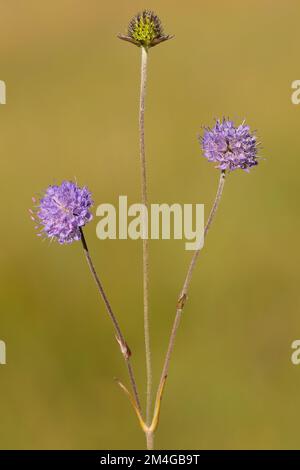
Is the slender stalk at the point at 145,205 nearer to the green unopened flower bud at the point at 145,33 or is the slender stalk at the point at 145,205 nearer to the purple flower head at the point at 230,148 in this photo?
the green unopened flower bud at the point at 145,33

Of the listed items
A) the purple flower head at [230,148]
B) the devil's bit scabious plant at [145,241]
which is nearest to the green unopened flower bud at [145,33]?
the devil's bit scabious plant at [145,241]

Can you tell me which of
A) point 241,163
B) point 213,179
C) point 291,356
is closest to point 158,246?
point 213,179

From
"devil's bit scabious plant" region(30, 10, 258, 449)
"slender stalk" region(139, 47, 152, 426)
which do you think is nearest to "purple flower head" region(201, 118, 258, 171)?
"devil's bit scabious plant" region(30, 10, 258, 449)

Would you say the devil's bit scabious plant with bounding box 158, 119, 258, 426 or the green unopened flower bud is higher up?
the green unopened flower bud

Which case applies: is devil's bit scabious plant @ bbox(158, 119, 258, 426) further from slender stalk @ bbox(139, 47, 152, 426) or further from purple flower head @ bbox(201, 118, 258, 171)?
slender stalk @ bbox(139, 47, 152, 426)

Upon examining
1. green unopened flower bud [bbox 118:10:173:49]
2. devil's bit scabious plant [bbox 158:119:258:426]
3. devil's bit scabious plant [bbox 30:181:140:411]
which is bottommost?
devil's bit scabious plant [bbox 30:181:140:411]

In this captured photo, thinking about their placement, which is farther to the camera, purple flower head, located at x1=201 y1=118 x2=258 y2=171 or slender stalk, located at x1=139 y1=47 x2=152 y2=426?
purple flower head, located at x1=201 y1=118 x2=258 y2=171

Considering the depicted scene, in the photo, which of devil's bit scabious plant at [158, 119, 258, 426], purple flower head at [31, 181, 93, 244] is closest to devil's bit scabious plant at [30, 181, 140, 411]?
purple flower head at [31, 181, 93, 244]
